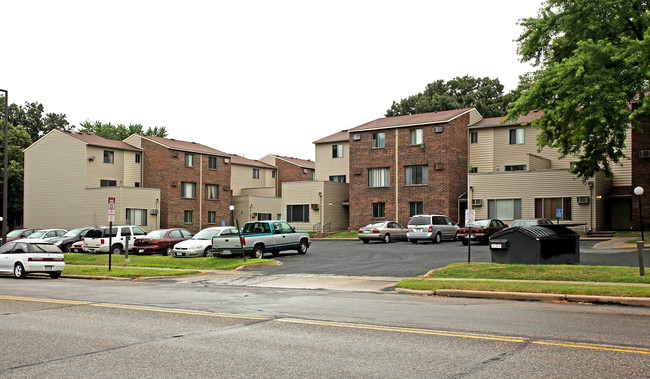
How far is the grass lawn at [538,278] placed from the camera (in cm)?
1378

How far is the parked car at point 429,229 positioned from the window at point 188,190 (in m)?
25.0

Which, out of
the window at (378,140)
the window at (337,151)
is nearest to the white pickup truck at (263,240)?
the window at (378,140)

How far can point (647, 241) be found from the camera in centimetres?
2841

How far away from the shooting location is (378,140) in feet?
153

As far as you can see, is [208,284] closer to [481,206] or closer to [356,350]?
[356,350]

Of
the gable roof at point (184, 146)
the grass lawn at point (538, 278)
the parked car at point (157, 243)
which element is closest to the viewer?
the grass lawn at point (538, 278)

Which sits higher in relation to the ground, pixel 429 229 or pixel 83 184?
pixel 83 184

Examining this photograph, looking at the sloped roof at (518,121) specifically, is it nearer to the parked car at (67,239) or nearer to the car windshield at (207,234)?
the car windshield at (207,234)

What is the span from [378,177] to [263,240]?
21453 mm

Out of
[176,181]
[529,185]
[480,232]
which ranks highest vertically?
[176,181]

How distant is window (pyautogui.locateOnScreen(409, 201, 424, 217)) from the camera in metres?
44.3

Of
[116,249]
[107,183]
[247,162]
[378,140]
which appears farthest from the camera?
[247,162]

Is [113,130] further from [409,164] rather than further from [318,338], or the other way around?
[318,338]

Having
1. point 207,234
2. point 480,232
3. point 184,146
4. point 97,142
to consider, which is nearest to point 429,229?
point 480,232
